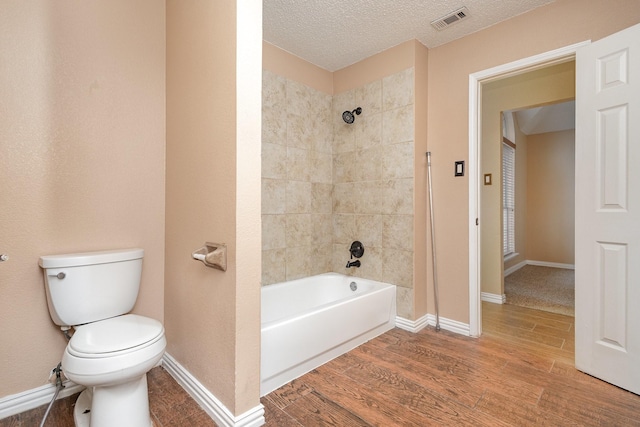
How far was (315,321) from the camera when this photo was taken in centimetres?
192

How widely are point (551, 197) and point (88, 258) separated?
6627 millimetres

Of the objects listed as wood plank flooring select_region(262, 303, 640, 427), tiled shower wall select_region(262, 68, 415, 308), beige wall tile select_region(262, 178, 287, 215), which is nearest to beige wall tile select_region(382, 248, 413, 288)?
tiled shower wall select_region(262, 68, 415, 308)

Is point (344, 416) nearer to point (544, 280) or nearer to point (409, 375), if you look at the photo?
point (409, 375)

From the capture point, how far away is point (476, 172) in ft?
7.82

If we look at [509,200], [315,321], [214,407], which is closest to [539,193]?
[509,200]

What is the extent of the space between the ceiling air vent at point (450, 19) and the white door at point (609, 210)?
78 cm

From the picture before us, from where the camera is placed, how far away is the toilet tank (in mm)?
1457

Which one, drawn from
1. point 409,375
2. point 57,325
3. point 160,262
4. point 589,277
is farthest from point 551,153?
point 57,325

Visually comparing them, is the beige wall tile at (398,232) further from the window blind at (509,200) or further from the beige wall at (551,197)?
the beige wall at (551,197)

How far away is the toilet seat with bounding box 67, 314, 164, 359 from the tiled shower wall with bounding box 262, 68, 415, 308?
1.17 metres

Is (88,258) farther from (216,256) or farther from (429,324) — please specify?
(429,324)

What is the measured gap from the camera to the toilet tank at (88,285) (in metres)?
1.46

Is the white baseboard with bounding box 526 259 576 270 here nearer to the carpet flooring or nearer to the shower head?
the carpet flooring

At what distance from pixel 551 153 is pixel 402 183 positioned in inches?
178
